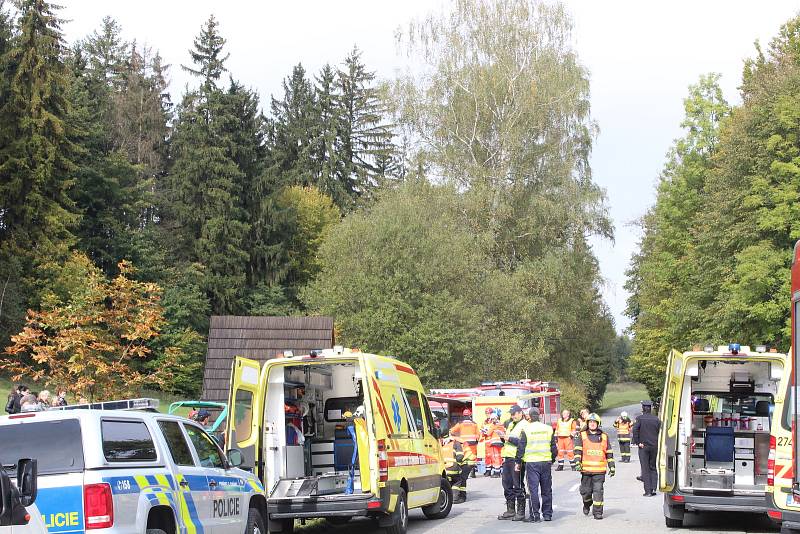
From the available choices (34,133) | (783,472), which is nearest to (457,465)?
(783,472)

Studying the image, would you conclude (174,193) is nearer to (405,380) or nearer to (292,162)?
(292,162)

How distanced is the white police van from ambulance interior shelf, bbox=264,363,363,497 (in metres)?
3.72

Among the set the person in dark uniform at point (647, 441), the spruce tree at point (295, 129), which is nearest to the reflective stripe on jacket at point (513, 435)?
the person in dark uniform at point (647, 441)

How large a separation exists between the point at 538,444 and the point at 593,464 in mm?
1161

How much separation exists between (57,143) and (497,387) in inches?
994

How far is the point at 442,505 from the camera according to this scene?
58.6 feet

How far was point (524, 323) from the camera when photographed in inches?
1831

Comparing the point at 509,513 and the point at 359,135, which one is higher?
the point at 359,135

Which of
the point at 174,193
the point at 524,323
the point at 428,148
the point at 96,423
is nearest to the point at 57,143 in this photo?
the point at 174,193

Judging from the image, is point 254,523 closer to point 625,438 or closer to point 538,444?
point 538,444

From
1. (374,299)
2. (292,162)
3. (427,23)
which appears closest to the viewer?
(374,299)

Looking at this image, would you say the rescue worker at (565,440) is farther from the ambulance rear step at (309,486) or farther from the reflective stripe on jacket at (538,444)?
the ambulance rear step at (309,486)

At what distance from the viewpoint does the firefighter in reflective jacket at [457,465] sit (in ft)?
65.4

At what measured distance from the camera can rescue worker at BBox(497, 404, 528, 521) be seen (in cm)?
1722
